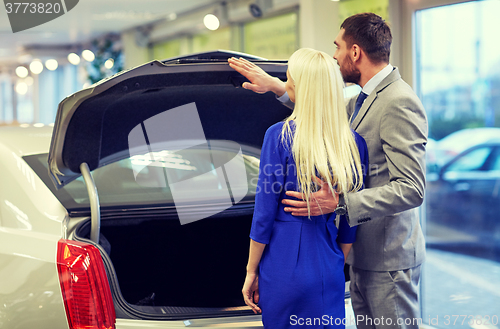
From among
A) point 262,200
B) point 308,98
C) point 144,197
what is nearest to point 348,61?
point 308,98

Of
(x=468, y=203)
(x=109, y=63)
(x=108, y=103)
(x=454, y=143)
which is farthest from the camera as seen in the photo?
(x=109, y=63)

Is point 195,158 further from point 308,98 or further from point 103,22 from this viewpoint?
point 103,22

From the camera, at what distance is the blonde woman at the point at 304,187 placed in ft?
Answer: 3.98

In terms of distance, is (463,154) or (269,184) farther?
(463,154)

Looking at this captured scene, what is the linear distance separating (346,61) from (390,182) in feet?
1.37

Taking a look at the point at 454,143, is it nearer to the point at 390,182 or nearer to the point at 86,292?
the point at 390,182

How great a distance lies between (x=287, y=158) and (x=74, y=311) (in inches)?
29.1

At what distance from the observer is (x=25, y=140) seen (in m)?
1.91

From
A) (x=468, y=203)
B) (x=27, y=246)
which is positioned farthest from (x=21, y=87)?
(x=27, y=246)

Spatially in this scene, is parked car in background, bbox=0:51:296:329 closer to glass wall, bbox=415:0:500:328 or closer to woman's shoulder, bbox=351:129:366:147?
woman's shoulder, bbox=351:129:366:147

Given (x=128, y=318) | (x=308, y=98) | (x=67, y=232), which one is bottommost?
(x=128, y=318)

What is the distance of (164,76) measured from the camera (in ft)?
4.55

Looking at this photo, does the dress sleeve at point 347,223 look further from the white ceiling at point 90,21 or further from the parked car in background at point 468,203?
the white ceiling at point 90,21

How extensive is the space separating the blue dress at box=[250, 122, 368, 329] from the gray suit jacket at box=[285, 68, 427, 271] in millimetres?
138
